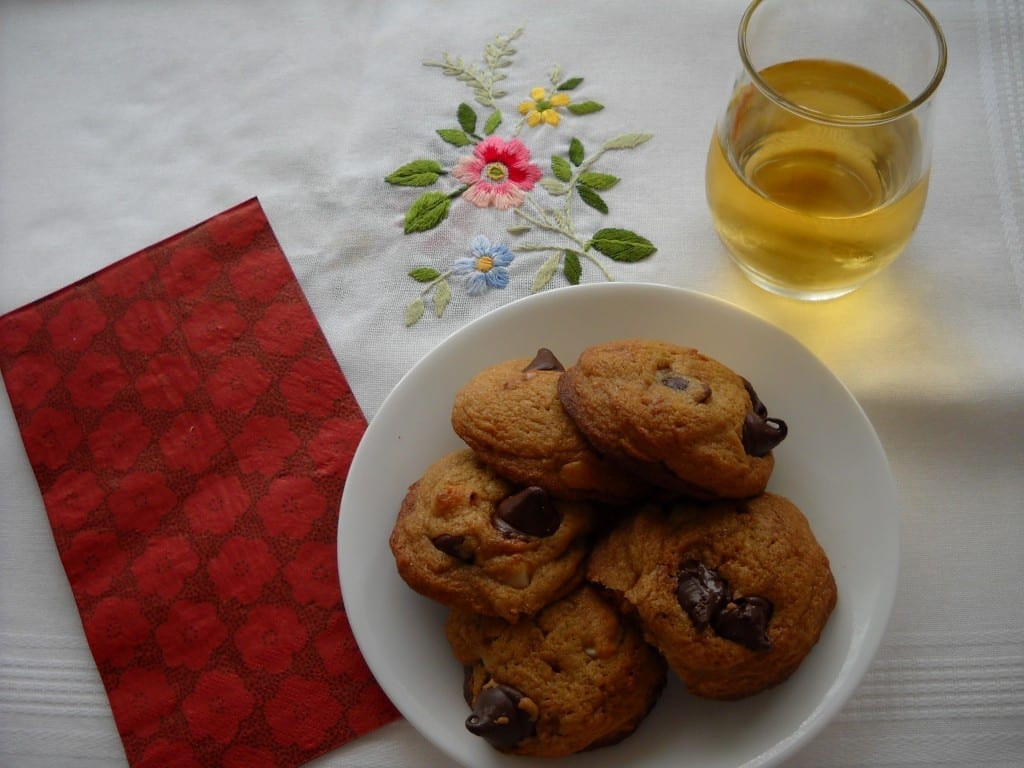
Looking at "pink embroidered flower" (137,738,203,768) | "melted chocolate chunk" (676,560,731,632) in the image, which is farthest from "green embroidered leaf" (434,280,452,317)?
"pink embroidered flower" (137,738,203,768)

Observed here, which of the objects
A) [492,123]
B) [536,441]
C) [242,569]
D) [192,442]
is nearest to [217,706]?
[242,569]

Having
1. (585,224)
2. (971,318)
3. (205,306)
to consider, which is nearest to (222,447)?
(205,306)

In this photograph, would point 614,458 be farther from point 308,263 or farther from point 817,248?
point 308,263

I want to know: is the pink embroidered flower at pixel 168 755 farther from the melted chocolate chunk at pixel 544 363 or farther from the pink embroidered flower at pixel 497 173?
the pink embroidered flower at pixel 497 173

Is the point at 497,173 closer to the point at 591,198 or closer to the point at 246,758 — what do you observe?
the point at 591,198

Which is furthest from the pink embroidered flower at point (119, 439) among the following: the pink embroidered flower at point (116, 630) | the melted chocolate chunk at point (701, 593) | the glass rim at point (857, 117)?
the glass rim at point (857, 117)

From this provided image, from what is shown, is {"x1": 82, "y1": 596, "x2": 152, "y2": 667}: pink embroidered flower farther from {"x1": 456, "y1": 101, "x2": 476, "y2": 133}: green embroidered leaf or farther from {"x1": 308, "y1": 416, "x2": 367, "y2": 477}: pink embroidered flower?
{"x1": 456, "y1": 101, "x2": 476, "y2": 133}: green embroidered leaf
